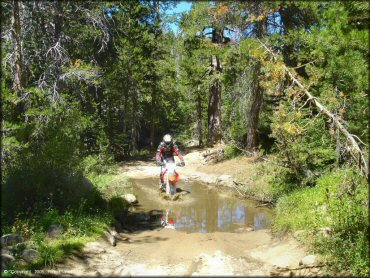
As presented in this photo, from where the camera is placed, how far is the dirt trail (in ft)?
21.6

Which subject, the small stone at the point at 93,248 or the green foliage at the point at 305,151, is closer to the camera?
the small stone at the point at 93,248

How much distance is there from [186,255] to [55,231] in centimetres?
269

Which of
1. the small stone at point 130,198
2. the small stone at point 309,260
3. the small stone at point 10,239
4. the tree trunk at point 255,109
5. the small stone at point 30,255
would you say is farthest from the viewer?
the tree trunk at point 255,109

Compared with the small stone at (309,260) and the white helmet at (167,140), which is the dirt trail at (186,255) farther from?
the white helmet at (167,140)

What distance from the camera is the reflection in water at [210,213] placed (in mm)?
10477

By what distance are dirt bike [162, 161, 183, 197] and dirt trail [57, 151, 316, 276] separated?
381 cm

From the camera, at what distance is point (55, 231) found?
7.80 meters

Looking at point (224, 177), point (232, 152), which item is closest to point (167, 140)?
point (224, 177)

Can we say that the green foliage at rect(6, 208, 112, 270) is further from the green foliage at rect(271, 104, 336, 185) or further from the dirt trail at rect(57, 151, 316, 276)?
the green foliage at rect(271, 104, 336, 185)

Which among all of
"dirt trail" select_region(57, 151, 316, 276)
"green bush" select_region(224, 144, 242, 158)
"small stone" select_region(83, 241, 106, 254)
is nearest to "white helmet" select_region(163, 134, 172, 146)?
"dirt trail" select_region(57, 151, 316, 276)

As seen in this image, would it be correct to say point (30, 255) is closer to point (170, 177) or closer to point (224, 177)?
point (170, 177)

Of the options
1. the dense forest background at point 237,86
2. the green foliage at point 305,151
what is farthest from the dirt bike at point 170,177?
the green foliage at point 305,151

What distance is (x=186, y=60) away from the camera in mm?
26797

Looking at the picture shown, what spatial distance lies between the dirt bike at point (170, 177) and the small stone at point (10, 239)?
22.4 ft
